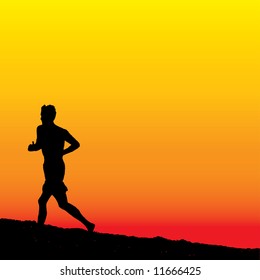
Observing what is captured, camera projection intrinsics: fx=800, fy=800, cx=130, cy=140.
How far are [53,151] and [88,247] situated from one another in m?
2.15

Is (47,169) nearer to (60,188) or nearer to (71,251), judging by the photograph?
(60,188)

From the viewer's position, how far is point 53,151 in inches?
659

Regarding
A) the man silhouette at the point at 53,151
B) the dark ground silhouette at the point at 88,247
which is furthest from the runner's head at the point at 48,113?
the dark ground silhouette at the point at 88,247

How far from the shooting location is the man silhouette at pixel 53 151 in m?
16.6

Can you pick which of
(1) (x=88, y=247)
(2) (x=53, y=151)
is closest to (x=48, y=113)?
(2) (x=53, y=151)

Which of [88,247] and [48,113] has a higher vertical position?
[48,113]

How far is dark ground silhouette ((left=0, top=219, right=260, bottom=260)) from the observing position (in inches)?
639

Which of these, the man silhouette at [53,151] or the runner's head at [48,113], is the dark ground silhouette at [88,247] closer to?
the man silhouette at [53,151]

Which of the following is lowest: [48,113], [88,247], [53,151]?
[88,247]

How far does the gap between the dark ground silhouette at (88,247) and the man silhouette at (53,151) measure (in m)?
0.84

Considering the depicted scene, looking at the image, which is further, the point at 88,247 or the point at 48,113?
the point at 88,247

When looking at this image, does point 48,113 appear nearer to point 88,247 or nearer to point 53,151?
point 53,151

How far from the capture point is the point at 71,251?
16.5 meters

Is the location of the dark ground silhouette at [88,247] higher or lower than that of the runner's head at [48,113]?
lower
